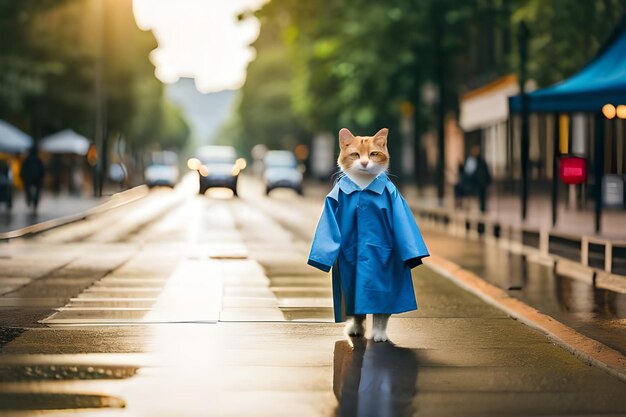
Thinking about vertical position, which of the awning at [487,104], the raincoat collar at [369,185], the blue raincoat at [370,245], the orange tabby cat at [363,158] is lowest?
the blue raincoat at [370,245]

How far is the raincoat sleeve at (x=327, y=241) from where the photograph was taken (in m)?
8.55

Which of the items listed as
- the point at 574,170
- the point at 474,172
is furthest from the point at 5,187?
Result: the point at 574,170

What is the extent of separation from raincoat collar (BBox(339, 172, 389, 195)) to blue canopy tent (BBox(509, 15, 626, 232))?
35.7ft

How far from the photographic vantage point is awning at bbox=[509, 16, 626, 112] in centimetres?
1912

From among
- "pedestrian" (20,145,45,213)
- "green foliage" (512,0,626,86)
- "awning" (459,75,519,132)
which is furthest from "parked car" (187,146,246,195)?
"green foliage" (512,0,626,86)

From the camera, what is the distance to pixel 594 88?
63.5 feet

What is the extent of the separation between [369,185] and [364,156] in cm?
23

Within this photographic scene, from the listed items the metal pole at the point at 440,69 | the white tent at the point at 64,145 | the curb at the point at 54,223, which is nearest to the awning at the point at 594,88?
the curb at the point at 54,223

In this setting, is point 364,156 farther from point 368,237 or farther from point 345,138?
point 368,237

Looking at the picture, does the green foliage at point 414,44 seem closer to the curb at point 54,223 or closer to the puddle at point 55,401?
the curb at point 54,223

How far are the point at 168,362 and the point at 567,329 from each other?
336 centimetres

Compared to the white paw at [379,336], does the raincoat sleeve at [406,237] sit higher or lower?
higher

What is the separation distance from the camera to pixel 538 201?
1467 inches

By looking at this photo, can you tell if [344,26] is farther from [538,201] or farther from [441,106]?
[538,201]
